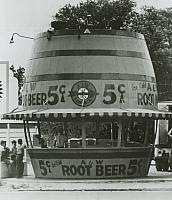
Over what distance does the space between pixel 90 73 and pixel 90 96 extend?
2.20ft

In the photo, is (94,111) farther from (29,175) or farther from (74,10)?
(74,10)

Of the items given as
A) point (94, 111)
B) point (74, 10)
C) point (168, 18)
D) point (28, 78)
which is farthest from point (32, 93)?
point (168, 18)

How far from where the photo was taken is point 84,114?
20016mm

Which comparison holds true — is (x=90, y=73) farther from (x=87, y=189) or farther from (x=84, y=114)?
(x=87, y=189)

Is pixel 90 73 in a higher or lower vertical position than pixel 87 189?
higher

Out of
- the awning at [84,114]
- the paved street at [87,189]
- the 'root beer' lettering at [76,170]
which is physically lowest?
the paved street at [87,189]

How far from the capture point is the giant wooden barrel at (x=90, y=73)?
68.2 ft

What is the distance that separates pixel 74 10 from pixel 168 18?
17.8 ft

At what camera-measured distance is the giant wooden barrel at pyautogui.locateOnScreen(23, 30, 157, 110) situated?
20.8 metres

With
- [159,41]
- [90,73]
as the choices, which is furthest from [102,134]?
[159,41]

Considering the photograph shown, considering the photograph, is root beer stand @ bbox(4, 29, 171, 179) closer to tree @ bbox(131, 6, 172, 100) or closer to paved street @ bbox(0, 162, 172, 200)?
paved street @ bbox(0, 162, 172, 200)

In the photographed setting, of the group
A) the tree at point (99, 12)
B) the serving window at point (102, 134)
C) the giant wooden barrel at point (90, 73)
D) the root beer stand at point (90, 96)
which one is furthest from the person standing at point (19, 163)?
the tree at point (99, 12)

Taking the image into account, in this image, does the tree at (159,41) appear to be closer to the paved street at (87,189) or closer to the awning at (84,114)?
the awning at (84,114)

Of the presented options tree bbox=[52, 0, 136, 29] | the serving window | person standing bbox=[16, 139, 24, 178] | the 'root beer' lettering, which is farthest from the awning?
tree bbox=[52, 0, 136, 29]
